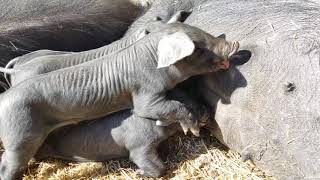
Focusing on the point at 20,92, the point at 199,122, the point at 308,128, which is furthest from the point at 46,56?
the point at 308,128

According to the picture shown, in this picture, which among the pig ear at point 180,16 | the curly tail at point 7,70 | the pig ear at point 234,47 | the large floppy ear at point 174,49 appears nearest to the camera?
the large floppy ear at point 174,49

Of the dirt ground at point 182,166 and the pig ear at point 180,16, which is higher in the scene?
the pig ear at point 180,16

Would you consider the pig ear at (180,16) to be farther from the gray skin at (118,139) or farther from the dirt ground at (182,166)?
the dirt ground at (182,166)

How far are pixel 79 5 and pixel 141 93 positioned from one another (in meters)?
0.86

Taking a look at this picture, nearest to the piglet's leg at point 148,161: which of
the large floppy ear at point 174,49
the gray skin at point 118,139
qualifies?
the gray skin at point 118,139

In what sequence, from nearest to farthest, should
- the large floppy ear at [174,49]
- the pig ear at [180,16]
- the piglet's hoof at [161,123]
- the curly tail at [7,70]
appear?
the large floppy ear at [174,49] < the piglet's hoof at [161,123] < the curly tail at [7,70] < the pig ear at [180,16]

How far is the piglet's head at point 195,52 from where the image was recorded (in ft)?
7.20

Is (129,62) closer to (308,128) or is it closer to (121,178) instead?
(121,178)

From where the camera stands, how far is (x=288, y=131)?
7.27 ft

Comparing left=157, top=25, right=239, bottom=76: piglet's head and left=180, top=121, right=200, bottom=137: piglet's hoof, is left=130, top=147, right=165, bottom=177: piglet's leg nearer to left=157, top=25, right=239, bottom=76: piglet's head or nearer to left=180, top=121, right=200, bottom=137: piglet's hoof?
left=180, top=121, right=200, bottom=137: piglet's hoof

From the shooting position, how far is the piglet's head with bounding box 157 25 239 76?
7.20 ft

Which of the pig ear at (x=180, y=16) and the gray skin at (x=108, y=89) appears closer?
the gray skin at (x=108, y=89)

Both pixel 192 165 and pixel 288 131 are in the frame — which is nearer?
pixel 288 131

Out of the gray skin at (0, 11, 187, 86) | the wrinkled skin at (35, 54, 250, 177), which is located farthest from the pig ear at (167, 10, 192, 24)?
the wrinkled skin at (35, 54, 250, 177)
